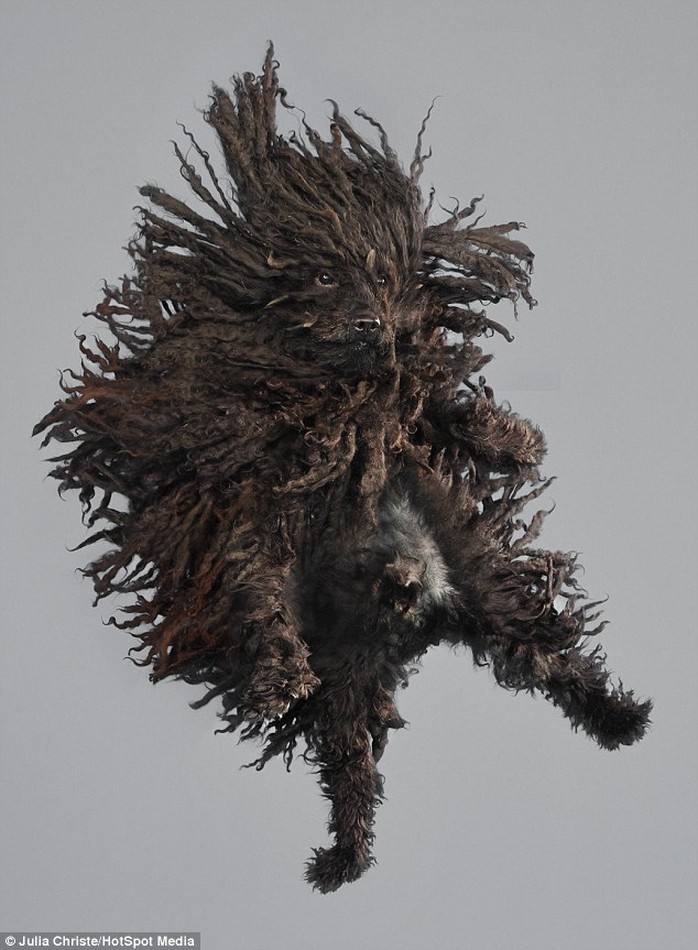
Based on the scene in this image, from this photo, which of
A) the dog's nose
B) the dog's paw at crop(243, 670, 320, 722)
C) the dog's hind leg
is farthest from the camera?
the dog's hind leg

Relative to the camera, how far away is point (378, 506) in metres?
4.23

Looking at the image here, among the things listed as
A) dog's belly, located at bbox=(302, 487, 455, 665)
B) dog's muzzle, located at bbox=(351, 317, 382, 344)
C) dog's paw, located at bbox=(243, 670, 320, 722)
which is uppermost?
dog's muzzle, located at bbox=(351, 317, 382, 344)

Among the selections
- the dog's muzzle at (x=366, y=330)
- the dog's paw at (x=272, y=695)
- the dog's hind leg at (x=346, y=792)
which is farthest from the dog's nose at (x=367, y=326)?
the dog's hind leg at (x=346, y=792)

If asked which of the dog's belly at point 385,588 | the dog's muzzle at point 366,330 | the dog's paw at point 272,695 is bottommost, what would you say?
the dog's paw at point 272,695

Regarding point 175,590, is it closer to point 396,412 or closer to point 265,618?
point 265,618

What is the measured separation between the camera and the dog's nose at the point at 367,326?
4.12 metres

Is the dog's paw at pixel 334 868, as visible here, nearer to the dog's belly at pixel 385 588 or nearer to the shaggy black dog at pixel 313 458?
the shaggy black dog at pixel 313 458

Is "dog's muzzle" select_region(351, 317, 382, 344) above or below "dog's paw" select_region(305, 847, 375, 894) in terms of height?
above

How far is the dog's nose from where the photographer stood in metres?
4.12

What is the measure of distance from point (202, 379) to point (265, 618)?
512 millimetres

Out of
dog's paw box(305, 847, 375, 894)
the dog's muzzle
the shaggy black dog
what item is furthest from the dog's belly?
dog's paw box(305, 847, 375, 894)

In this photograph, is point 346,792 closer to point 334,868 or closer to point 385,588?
point 334,868

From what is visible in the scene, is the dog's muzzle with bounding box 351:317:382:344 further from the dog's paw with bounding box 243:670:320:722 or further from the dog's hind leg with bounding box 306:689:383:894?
the dog's hind leg with bounding box 306:689:383:894

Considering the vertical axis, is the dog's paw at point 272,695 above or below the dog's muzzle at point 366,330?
below
